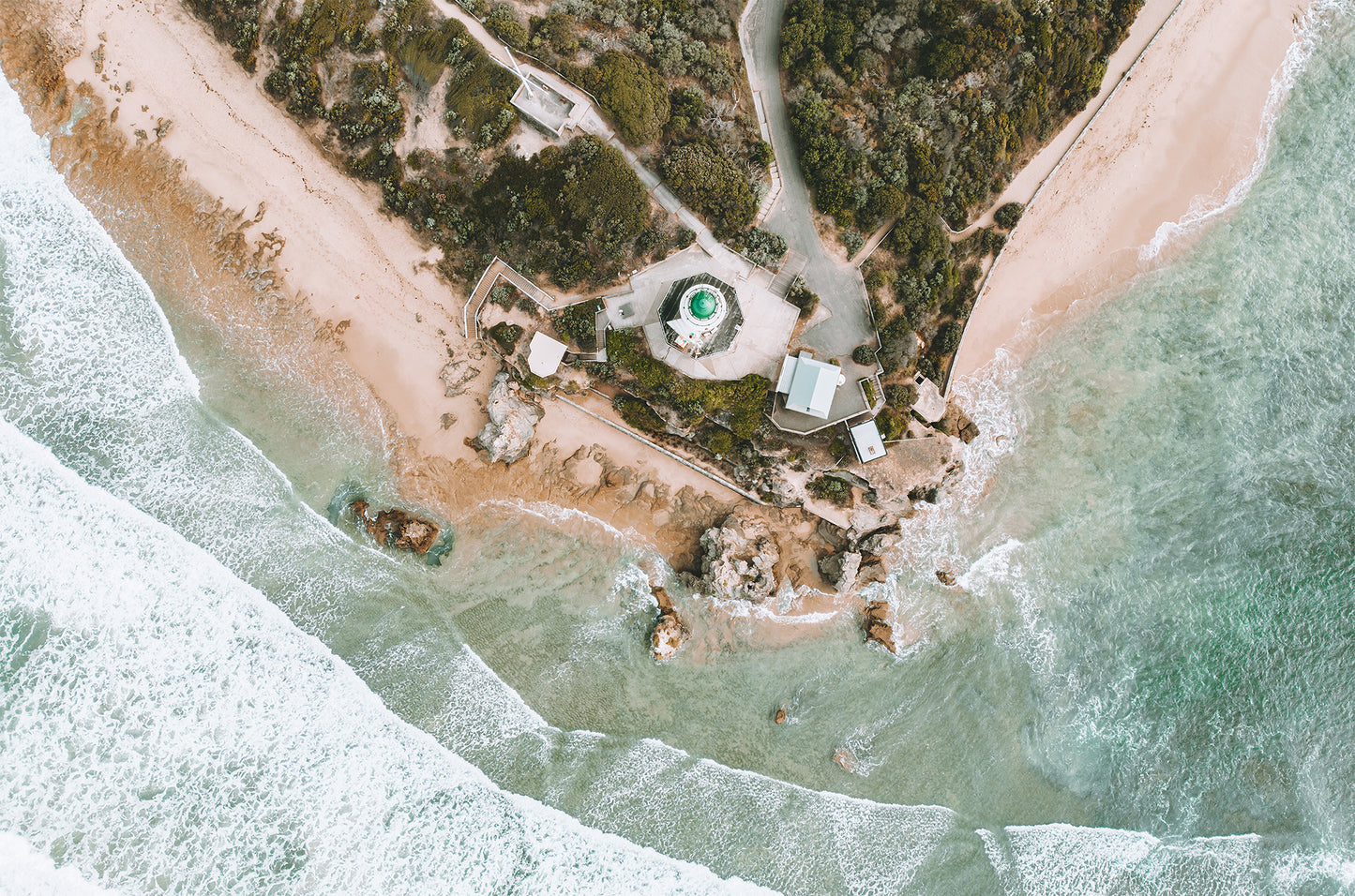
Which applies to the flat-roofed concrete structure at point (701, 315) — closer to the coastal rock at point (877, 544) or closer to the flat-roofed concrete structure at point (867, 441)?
the flat-roofed concrete structure at point (867, 441)

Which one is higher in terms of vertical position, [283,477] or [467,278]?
[467,278]

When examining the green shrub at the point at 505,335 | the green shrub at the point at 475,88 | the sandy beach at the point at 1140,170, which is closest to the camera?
the green shrub at the point at 475,88

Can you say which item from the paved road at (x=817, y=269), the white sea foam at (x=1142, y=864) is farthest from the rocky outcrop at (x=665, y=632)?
the white sea foam at (x=1142, y=864)

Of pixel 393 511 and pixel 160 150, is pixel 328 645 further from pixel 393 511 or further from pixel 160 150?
pixel 160 150

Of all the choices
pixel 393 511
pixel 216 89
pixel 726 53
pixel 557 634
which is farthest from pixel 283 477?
pixel 726 53

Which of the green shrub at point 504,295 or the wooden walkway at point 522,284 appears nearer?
the green shrub at point 504,295

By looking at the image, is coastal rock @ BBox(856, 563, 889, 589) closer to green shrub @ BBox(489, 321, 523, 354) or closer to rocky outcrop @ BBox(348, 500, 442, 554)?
green shrub @ BBox(489, 321, 523, 354)

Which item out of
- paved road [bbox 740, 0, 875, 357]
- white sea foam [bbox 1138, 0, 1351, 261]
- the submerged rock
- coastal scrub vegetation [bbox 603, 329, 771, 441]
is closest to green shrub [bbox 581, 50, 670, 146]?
paved road [bbox 740, 0, 875, 357]
